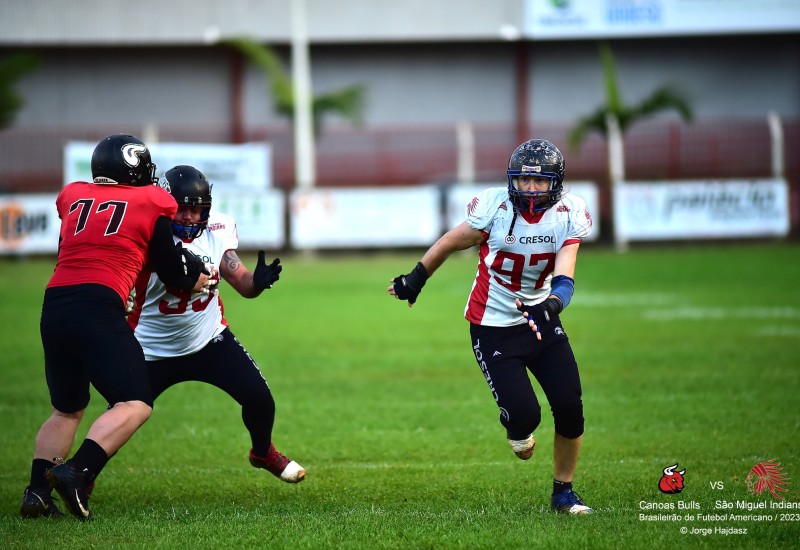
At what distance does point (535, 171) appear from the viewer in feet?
20.8

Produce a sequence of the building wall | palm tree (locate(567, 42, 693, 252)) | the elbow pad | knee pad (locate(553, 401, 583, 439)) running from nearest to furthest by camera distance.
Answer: the elbow pad
knee pad (locate(553, 401, 583, 439))
palm tree (locate(567, 42, 693, 252))
the building wall

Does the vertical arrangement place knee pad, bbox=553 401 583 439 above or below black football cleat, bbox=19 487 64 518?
above

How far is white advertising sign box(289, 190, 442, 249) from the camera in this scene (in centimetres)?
2395

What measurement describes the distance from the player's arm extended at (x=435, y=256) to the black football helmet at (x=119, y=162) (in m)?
1.62

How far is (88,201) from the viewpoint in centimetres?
593

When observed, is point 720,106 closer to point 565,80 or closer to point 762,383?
point 565,80

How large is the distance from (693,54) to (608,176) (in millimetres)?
5832

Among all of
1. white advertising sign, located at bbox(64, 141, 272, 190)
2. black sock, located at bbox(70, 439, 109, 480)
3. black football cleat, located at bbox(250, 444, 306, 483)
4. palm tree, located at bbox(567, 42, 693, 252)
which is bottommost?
black football cleat, located at bbox(250, 444, 306, 483)

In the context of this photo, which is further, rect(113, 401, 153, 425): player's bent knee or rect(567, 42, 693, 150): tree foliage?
rect(567, 42, 693, 150): tree foliage

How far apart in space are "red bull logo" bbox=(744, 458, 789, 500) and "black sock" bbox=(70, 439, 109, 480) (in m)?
3.67

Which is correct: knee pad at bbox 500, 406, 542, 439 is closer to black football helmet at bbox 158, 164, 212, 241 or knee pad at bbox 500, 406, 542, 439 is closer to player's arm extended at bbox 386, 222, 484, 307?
player's arm extended at bbox 386, 222, 484, 307

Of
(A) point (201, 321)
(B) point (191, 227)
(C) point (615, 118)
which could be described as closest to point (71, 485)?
(A) point (201, 321)

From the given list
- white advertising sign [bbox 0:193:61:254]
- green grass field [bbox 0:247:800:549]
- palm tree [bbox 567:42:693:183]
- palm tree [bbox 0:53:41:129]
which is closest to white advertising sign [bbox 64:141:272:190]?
white advertising sign [bbox 0:193:61:254]

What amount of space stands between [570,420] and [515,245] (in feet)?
3.48
